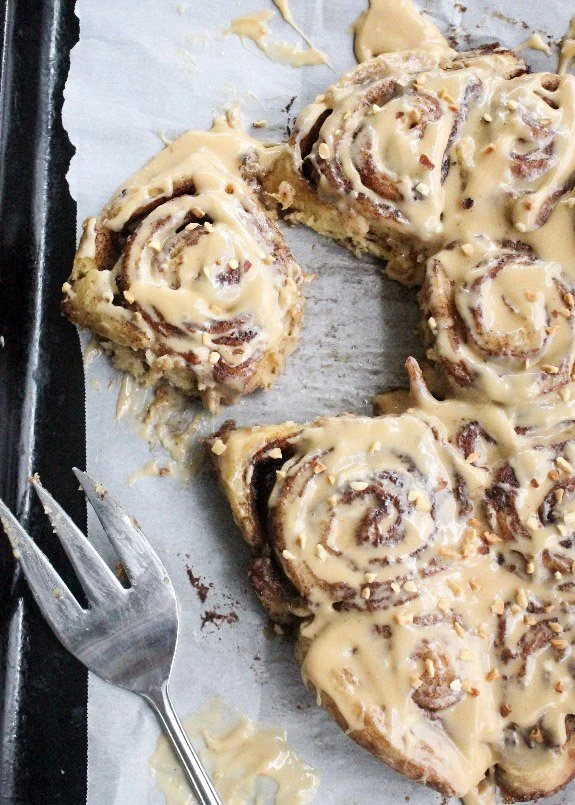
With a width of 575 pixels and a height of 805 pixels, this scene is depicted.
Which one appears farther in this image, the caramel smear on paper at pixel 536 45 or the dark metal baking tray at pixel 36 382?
the caramel smear on paper at pixel 536 45

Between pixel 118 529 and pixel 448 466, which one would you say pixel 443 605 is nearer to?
pixel 448 466

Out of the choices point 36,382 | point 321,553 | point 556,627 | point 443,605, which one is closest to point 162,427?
point 36,382

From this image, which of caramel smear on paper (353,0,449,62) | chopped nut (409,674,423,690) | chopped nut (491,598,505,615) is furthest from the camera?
caramel smear on paper (353,0,449,62)

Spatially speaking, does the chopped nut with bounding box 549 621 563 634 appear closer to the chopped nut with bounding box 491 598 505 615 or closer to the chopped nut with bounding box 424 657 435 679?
the chopped nut with bounding box 491 598 505 615

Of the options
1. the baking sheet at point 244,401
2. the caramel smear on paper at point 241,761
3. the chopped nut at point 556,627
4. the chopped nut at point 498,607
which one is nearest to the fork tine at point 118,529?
the baking sheet at point 244,401

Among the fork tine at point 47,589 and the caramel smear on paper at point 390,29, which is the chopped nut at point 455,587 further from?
the caramel smear on paper at point 390,29

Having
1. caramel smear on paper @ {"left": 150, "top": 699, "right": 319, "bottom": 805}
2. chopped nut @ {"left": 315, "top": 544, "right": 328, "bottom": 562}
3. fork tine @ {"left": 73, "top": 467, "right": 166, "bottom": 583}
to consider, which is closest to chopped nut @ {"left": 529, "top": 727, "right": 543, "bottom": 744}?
caramel smear on paper @ {"left": 150, "top": 699, "right": 319, "bottom": 805}

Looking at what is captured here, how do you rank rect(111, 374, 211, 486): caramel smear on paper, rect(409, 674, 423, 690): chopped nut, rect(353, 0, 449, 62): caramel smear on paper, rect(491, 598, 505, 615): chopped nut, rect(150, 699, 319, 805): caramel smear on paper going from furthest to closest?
rect(353, 0, 449, 62): caramel smear on paper < rect(111, 374, 211, 486): caramel smear on paper < rect(150, 699, 319, 805): caramel smear on paper < rect(491, 598, 505, 615): chopped nut < rect(409, 674, 423, 690): chopped nut
